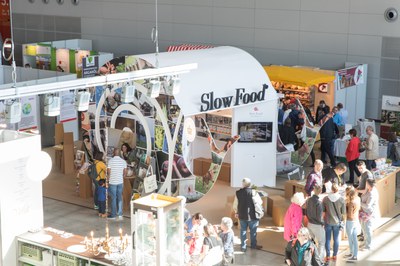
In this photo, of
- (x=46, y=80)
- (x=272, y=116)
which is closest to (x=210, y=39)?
(x=46, y=80)

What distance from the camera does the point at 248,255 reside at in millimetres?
10328

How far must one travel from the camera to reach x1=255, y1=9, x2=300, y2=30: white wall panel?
18.9m

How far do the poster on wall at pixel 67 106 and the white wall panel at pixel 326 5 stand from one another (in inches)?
258

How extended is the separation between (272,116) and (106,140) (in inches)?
128

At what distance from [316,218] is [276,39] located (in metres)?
10.6

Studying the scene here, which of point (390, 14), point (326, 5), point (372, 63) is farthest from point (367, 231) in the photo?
point (326, 5)

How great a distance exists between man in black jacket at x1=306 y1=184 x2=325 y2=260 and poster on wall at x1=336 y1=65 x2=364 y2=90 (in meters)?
7.53

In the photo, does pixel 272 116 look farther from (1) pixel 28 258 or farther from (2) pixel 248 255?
(1) pixel 28 258

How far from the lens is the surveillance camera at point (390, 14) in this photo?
17000 millimetres

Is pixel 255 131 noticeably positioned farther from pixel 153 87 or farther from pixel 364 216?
pixel 364 216

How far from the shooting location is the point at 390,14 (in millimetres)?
17094

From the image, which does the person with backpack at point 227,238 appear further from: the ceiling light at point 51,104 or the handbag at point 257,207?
the ceiling light at point 51,104

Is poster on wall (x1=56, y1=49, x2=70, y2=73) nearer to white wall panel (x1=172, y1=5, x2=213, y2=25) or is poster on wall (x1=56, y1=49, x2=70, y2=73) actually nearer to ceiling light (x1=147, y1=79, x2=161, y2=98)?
white wall panel (x1=172, y1=5, x2=213, y2=25)

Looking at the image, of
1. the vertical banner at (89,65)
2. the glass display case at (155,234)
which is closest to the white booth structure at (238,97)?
the glass display case at (155,234)
